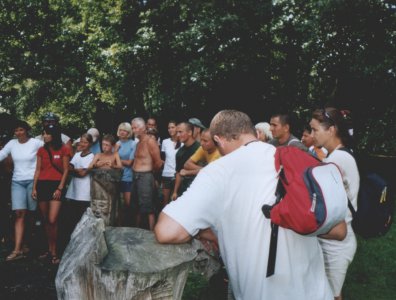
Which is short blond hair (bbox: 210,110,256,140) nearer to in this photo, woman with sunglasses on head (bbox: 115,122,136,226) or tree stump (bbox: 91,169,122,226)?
tree stump (bbox: 91,169,122,226)

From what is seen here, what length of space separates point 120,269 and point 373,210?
2.05 meters

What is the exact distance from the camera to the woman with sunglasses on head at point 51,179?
6812 mm

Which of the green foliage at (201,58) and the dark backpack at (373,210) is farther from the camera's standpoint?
the green foliage at (201,58)

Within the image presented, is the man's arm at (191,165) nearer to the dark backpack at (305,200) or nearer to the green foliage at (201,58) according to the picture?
the dark backpack at (305,200)

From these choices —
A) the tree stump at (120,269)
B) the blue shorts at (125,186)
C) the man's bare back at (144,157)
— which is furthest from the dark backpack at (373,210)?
the blue shorts at (125,186)

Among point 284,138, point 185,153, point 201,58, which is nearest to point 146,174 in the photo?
point 185,153

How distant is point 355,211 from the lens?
11.5 feet

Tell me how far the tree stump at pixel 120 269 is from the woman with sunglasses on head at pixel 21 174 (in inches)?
185

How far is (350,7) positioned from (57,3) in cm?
1330

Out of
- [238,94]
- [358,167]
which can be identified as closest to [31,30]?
[238,94]

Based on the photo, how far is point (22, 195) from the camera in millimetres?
6969

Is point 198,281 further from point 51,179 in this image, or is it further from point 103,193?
point 51,179

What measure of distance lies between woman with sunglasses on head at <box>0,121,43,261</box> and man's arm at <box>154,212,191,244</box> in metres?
5.29

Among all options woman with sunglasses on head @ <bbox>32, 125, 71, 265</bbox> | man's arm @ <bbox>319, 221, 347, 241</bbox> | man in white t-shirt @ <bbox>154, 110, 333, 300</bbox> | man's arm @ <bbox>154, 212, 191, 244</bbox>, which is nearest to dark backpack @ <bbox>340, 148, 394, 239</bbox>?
man's arm @ <bbox>319, 221, 347, 241</bbox>
